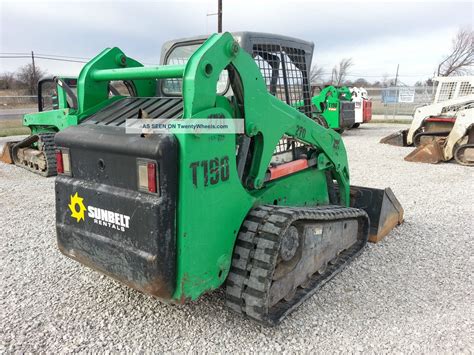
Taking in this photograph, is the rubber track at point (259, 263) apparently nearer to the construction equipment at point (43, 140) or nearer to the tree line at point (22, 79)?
the construction equipment at point (43, 140)

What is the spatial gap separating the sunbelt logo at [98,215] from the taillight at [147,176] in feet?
0.82

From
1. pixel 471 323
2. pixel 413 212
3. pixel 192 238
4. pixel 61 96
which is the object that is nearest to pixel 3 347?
pixel 192 238

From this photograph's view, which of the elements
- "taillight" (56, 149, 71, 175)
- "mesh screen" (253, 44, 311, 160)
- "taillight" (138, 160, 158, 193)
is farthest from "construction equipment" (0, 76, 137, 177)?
"taillight" (138, 160, 158, 193)

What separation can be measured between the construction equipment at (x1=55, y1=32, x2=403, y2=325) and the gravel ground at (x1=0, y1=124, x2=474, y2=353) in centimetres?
23

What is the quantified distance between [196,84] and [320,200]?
86.5 inches

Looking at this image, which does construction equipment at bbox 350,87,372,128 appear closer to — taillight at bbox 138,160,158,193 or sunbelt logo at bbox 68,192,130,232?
sunbelt logo at bbox 68,192,130,232

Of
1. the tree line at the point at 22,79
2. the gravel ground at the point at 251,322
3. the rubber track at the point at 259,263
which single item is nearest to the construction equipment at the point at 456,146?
the gravel ground at the point at 251,322

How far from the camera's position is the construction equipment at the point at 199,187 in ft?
7.15

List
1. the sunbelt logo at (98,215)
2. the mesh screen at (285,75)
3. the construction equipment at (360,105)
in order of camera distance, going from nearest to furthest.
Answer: the sunbelt logo at (98,215), the mesh screen at (285,75), the construction equipment at (360,105)

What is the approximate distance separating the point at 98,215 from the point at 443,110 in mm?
10389

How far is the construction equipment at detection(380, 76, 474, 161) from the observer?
1004 cm

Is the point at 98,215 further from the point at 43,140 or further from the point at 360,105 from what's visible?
the point at 360,105

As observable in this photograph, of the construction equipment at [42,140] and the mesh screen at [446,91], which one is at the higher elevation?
the mesh screen at [446,91]

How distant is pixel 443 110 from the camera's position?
33.7 feet
